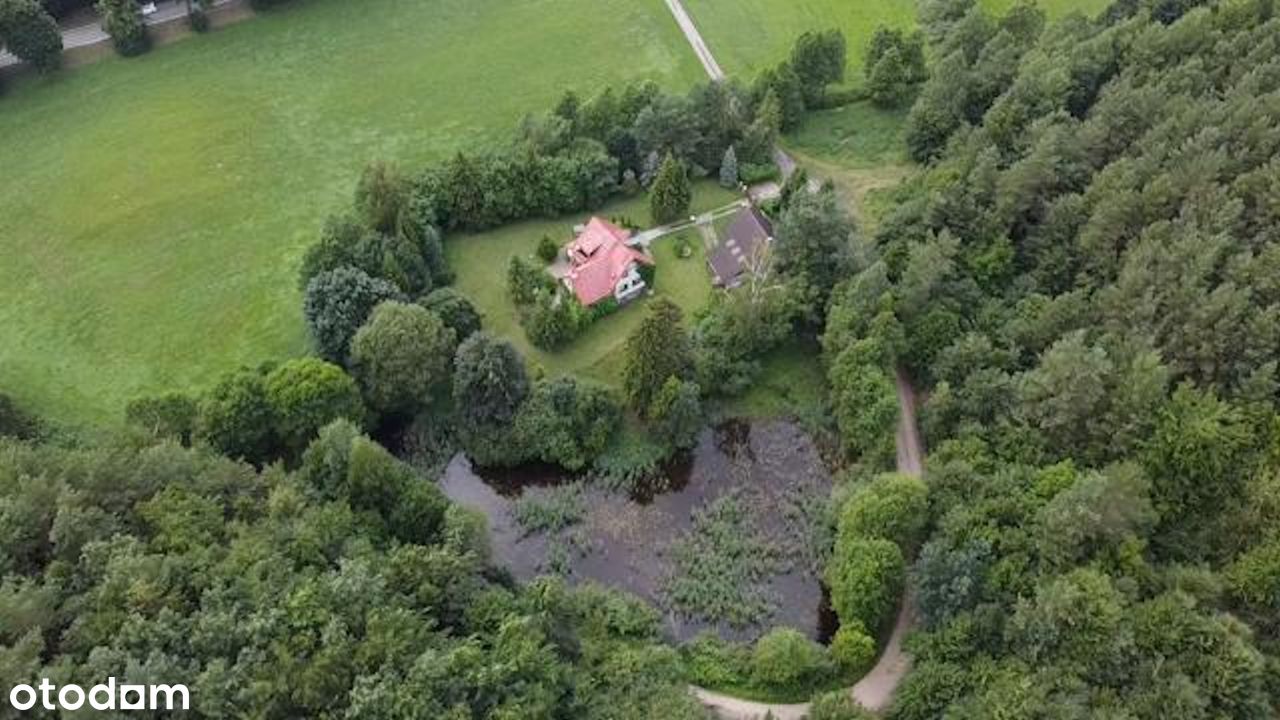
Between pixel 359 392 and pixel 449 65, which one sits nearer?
Result: pixel 359 392

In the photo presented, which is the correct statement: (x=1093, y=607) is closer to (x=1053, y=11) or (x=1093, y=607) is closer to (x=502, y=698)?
A: (x=502, y=698)

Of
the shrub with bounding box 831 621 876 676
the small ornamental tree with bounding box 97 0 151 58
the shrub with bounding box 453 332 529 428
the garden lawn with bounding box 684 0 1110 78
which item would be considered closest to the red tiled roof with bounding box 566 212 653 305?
the shrub with bounding box 453 332 529 428

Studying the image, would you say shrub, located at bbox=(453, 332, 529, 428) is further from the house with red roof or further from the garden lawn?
the garden lawn

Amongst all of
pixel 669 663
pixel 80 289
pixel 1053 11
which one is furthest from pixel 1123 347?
pixel 80 289

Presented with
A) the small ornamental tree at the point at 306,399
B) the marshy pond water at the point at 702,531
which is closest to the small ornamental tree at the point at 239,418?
the small ornamental tree at the point at 306,399

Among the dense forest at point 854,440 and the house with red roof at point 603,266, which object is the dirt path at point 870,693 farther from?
the house with red roof at point 603,266

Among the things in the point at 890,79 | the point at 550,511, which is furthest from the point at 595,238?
the point at 890,79
